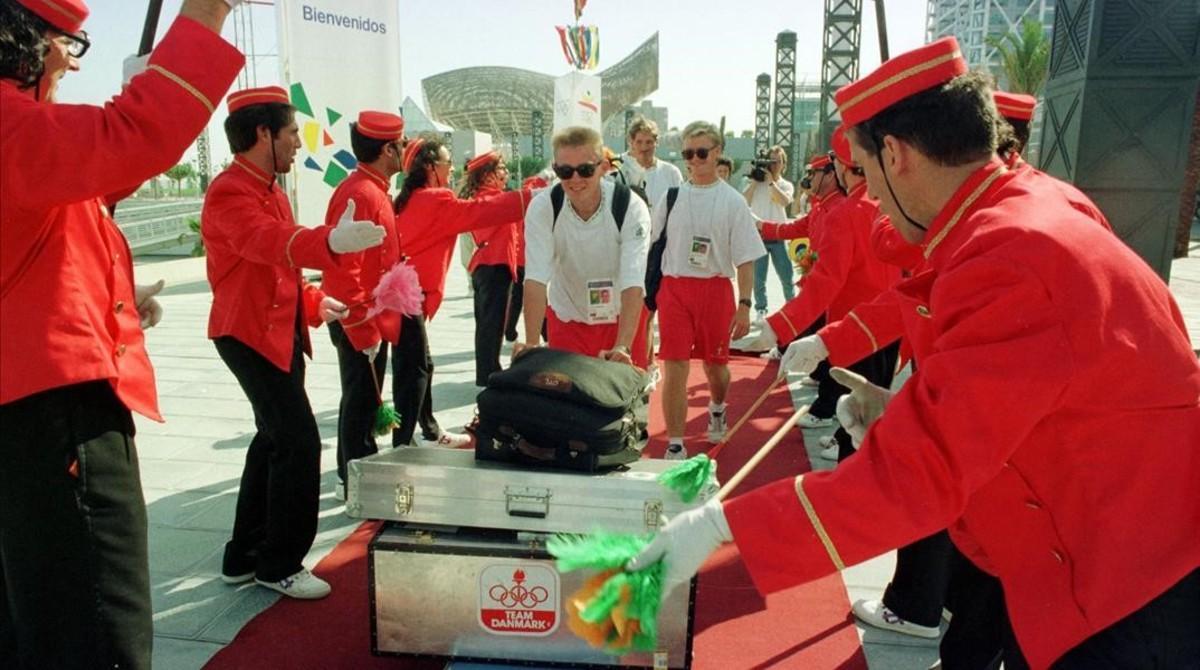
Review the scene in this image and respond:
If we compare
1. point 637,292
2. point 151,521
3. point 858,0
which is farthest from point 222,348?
point 858,0

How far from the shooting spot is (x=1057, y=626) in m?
1.43

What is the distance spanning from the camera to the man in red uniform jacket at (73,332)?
5.11ft

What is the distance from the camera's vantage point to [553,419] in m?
2.52

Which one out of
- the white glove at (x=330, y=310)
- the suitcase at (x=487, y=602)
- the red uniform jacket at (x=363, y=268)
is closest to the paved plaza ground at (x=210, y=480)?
the suitcase at (x=487, y=602)

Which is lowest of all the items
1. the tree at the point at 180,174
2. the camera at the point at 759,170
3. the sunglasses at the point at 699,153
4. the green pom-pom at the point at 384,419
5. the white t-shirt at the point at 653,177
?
the green pom-pom at the point at 384,419

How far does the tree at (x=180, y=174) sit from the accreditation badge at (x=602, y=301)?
31169mm

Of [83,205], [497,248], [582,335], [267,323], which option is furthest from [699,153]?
[83,205]

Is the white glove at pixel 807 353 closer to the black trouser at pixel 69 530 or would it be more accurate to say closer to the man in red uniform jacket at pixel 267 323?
the man in red uniform jacket at pixel 267 323

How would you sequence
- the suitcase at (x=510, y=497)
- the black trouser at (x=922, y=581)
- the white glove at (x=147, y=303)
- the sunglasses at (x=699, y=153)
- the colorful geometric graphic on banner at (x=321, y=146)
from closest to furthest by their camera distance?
the white glove at (x=147, y=303) < the suitcase at (x=510, y=497) < the black trouser at (x=922, y=581) < the sunglasses at (x=699, y=153) < the colorful geometric graphic on banner at (x=321, y=146)

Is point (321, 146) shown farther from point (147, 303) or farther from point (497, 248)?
point (147, 303)

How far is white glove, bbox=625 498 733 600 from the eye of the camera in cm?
142

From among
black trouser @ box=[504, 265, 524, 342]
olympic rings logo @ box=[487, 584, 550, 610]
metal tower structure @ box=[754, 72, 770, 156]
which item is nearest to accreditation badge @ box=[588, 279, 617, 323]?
olympic rings logo @ box=[487, 584, 550, 610]

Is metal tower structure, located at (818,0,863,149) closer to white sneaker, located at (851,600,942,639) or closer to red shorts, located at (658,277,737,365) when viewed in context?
red shorts, located at (658,277,737,365)

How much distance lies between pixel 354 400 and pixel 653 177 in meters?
4.16
